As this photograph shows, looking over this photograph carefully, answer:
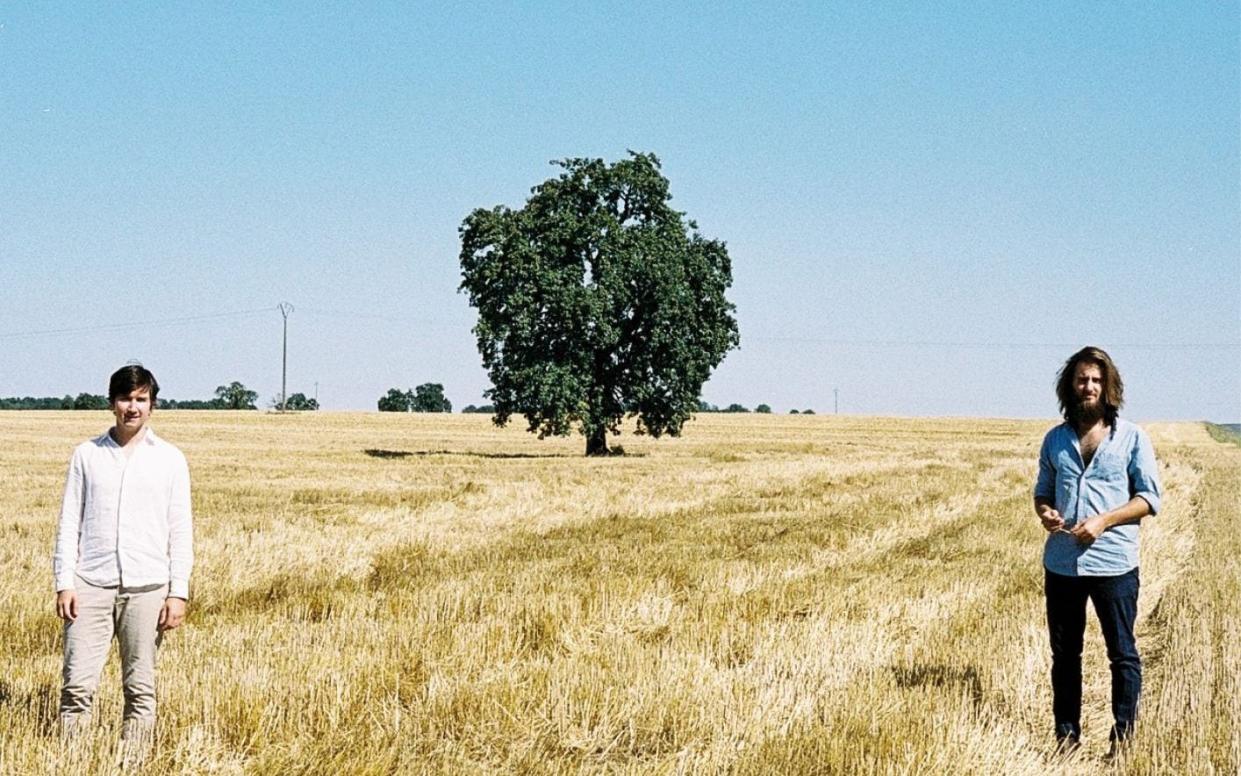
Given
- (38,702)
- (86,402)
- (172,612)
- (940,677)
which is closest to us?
(172,612)

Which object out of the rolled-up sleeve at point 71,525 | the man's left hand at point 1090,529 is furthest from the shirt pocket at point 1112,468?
the rolled-up sleeve at point 71,525

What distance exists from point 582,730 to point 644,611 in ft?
11.0

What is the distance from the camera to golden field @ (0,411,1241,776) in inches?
217

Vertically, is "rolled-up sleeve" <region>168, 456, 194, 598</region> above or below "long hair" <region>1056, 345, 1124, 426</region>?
below

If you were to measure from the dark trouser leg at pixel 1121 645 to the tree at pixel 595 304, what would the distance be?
36104mm

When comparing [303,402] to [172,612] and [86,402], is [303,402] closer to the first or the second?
[86,402]

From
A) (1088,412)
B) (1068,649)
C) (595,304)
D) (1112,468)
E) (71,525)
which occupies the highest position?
(595,304)

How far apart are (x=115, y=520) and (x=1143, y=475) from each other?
5.36m

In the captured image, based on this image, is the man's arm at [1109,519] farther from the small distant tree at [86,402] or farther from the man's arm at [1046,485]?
the small distant tree at [86,402]

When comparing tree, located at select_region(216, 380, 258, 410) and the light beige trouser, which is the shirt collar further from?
tree, located at select_region(216, 380, 258, 410)

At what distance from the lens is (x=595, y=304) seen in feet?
137

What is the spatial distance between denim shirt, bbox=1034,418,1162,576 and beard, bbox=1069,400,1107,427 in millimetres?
112

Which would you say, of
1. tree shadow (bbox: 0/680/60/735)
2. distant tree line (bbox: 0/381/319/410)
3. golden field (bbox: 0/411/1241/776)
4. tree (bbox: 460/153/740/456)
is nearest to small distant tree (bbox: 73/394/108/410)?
distant tree line (bbox: 0/381/319/410)

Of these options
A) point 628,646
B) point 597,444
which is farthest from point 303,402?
point 628,646
